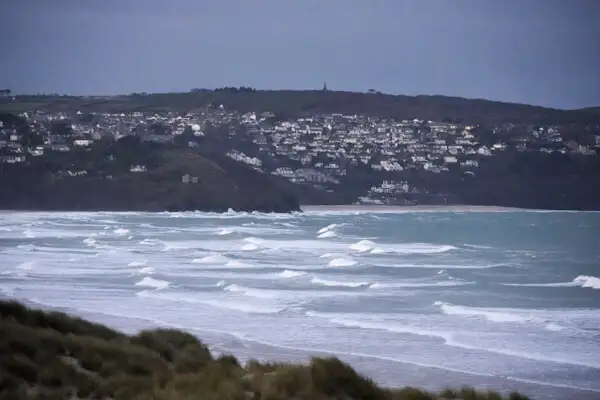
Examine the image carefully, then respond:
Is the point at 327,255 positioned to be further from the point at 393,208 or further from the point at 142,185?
the point at 393,208

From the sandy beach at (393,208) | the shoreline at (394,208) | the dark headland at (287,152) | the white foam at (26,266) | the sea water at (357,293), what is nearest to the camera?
the sea water at (357,293)

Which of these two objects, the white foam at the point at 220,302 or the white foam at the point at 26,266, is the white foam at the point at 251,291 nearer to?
the white foam at the point at 220,302

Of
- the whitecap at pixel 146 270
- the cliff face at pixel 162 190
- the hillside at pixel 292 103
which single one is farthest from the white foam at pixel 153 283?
the hillside at pixel 292 103

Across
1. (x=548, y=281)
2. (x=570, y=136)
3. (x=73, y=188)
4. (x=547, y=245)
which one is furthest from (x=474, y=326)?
(x=73, y=188)

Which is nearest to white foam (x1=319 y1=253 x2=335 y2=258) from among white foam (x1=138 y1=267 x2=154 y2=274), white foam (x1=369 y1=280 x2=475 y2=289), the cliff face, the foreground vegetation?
white foam (x1=138 y1=267 x2=154 y2=274)

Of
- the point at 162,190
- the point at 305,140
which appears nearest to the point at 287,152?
the point at 305,140

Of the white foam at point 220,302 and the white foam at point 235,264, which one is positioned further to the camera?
the white foam at point 235,264
